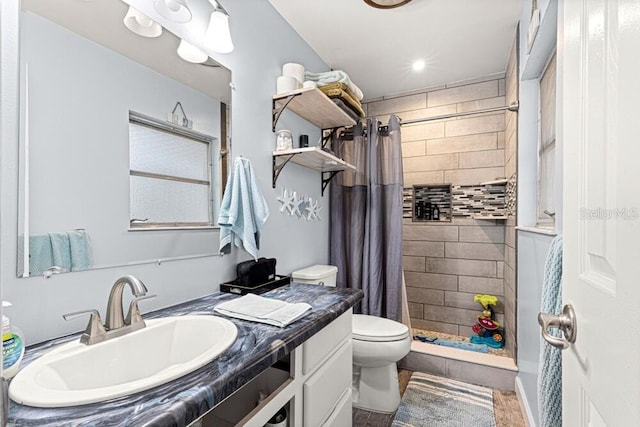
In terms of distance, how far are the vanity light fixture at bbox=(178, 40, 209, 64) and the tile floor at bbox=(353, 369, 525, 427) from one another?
203 centimetres

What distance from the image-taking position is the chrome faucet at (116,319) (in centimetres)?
88

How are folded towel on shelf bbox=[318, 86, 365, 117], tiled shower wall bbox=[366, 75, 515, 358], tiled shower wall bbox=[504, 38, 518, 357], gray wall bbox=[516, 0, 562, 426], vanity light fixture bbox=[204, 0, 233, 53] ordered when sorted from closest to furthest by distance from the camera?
1. vanity light fixture bbox=[204, 0, 233, 53]
2. gray wall bbox=[516, 0, 562, 426]
3. folded towel on shelf bbox=[318, 86, 365, 117]
4. tiled shower wall bbox=[504, 38, 518, 357]
5. tiled shower wall bbox=[366, 75, 515, 358]

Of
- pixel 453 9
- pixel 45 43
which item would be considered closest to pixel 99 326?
pixel 45 43

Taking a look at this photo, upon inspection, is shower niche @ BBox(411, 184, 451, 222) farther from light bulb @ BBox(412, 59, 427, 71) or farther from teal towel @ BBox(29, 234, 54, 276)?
teal towel @ BBox(29, 234, 54, 276)

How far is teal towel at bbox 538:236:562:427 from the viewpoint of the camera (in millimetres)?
800

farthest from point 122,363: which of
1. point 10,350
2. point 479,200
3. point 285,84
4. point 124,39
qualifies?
point 479,200

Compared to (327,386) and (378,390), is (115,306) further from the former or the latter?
(378,390)

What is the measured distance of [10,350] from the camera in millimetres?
693

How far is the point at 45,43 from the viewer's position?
92 cm

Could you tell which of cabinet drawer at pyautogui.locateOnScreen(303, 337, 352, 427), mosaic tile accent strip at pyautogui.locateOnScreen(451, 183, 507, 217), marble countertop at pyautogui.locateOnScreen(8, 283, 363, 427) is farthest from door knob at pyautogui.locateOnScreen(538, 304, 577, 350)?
mosaic tile accent strip at pyautogui.locateOnScreen(451, 183, 507, 217)

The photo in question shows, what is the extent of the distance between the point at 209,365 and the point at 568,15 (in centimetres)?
115

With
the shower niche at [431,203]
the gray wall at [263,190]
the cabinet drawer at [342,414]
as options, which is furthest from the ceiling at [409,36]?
the cabinet drawer at [342,414]

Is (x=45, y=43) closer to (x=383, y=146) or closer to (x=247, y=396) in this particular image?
(x=247, y=396)

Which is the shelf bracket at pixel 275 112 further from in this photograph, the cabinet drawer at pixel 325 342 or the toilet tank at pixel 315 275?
the cabinet drawer at pixel 325 342
